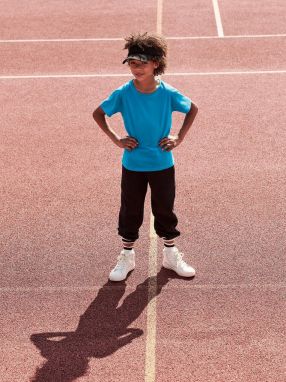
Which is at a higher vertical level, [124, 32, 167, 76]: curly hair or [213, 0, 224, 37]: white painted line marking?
[213, 0, 224, 37]: white painted line marking

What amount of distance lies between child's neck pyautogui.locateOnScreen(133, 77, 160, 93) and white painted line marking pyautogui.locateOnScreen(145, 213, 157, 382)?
184cm

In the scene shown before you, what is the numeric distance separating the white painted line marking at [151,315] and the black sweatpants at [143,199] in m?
0.38

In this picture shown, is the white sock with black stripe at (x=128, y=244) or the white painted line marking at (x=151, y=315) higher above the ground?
the white sock with black stripe at (x=128, y=244)

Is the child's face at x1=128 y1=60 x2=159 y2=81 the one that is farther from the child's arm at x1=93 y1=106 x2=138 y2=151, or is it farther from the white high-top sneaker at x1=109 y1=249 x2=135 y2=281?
the white high-top sneaker at x1=109 y1=249 x2=135 y2=281

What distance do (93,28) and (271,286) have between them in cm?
991

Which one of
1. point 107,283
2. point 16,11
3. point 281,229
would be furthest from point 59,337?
point 16,11

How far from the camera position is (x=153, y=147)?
643 cm

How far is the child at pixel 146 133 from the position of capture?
6.15 meters

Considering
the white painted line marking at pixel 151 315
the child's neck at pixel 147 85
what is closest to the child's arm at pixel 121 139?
the child's neck at pixel 147 85

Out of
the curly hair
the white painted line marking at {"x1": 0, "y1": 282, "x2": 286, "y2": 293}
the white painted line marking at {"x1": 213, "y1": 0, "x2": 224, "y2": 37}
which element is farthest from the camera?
the white painted line marking at {"x1": 213, "y1": 0, "x2": 224, "y2": 37}

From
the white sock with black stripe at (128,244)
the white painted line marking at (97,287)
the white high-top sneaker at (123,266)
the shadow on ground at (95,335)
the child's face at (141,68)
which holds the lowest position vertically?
the shadow on ground at (95,335)

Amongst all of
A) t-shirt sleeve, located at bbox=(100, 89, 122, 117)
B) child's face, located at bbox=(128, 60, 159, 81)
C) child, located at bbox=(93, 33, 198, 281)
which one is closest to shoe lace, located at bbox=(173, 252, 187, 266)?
child, located at bbox=(93, 33, 198, 281)

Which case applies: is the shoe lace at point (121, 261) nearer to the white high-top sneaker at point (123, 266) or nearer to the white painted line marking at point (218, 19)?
the white high-top sneaker at point (123, 266)

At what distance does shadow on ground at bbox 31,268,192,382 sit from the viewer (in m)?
5.81
